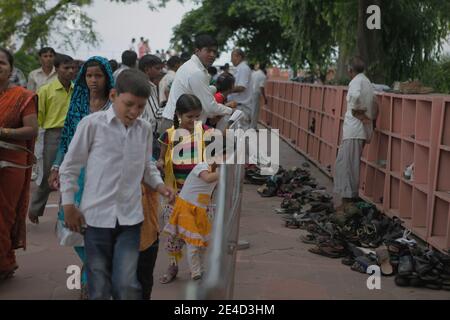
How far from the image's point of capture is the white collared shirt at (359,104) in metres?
8.75

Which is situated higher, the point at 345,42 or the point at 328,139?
the point at 345,42

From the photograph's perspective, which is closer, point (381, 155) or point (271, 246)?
point (271, 246)

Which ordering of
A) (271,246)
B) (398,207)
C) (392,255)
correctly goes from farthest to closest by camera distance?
(398,207), (271,246), (392,255)

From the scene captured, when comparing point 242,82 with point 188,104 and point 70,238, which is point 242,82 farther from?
point 70,238

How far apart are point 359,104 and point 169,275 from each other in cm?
414

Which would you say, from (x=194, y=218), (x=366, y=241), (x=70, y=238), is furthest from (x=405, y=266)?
(x=70, y=238)

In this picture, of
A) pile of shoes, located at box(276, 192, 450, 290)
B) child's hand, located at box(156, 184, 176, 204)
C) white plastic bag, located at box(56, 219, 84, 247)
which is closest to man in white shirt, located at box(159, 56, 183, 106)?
pile of shoes, located at box(276, 192, 450, 290)

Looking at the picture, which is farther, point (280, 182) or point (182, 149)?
point (280, 182)

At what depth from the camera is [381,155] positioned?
9117 millimetres

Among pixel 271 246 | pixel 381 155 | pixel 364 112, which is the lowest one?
pixel 271 246

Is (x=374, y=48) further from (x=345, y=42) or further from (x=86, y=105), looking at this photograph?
(x=86, y=105)

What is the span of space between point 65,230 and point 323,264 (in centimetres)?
272

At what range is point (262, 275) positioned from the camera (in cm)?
596
